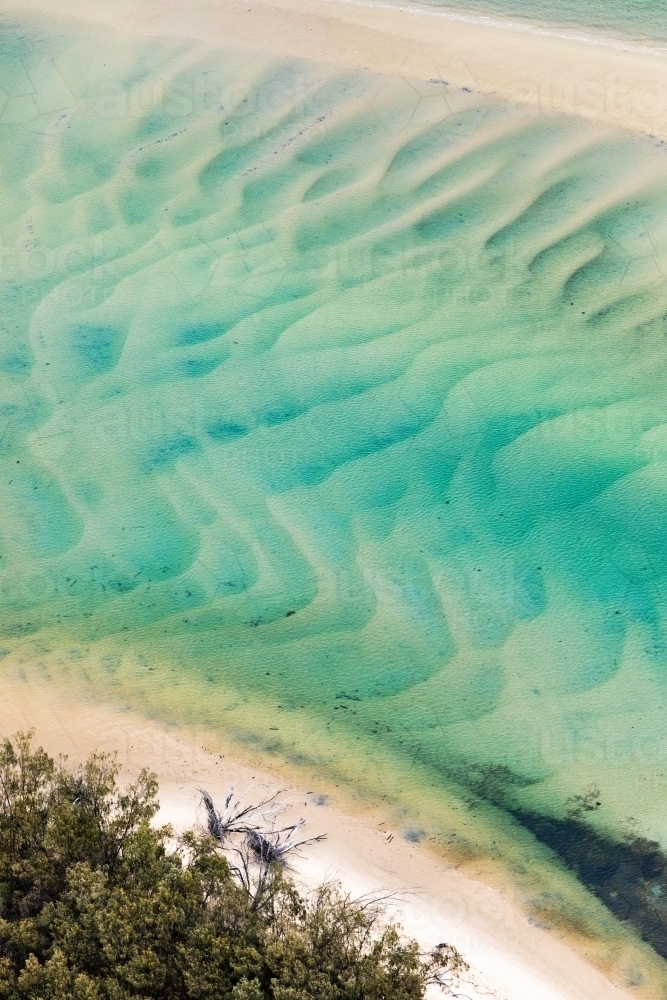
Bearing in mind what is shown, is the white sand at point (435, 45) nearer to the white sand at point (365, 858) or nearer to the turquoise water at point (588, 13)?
the turquoise water at point (588, 13)

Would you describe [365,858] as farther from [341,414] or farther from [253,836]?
[341,414]

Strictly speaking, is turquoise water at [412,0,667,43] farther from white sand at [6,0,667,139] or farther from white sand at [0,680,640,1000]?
white sand at [0,680,640,1000]

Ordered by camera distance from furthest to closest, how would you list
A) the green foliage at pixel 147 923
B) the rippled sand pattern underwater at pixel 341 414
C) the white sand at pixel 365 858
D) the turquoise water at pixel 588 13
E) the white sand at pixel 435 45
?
1. the turquoise water at pixel 588 13
2. the white sand at pixel 435 45
3. the rippled sand pattern underwater at pixel 341 414
4. the white sand at pixel 365 858
5. the green foliage at pixel 147 923

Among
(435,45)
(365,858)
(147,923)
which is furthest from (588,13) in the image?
(147,923)

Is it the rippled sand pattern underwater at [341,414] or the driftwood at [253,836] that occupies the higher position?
the rippled sand pattern underwater at [341,414]

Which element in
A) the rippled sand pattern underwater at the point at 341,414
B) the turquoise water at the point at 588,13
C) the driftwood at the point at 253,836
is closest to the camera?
the driftwood at the point at 253,836

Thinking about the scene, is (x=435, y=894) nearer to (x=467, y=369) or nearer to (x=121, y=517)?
(x=121, y=517)

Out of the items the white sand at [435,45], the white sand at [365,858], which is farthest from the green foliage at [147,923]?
the white sand at [435,45]

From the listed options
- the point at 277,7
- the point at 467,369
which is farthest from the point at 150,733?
the point at 277,7
